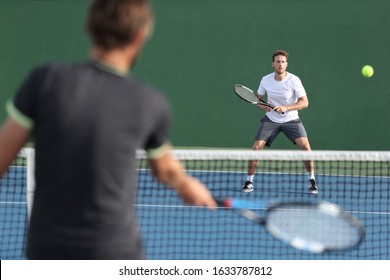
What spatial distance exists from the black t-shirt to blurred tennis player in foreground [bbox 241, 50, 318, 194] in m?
5.05

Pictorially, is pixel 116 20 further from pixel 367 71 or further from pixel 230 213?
pixel 367 71

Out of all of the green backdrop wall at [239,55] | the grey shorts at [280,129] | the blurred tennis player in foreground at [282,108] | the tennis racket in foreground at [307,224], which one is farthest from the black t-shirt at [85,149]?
the green backdrop wall at [239,55]

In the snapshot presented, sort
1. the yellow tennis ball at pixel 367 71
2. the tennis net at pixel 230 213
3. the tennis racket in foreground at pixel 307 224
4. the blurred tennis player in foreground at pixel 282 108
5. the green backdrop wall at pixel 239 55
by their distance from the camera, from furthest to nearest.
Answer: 1. the green backdrop wall at pixel 239 55
2. the yellow tennis ball at pixel 367 71
3. the blurred tennis player in foreground at pixel 282 108
4. the tennis net at pixel 230 213
5. the tennis racket in foreground at pixel 307 224

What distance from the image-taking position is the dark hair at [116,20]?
1539 millimetres

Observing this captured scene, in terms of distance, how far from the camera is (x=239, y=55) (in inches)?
360

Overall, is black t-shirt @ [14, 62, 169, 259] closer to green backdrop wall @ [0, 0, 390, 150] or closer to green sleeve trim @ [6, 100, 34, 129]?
green sleeve trim @ [6, 100, 34, 129]

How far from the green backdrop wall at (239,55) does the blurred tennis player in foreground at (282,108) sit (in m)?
2.23

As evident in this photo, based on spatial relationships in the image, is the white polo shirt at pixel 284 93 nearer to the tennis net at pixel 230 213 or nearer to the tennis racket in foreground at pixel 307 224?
the tennis net at pixel 230 213

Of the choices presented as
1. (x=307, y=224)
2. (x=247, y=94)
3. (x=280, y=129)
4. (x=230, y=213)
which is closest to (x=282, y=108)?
(x=280, y=129)

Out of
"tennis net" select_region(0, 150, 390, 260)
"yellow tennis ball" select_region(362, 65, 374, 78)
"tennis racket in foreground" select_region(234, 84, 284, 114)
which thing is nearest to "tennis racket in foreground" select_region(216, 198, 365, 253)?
"tennis net" select_region(0, 150, 390, 260)

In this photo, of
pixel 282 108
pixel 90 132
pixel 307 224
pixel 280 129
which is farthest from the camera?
pixel 280 129

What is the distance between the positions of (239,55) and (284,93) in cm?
237

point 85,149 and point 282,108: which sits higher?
point 282,108

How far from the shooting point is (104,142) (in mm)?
1546
